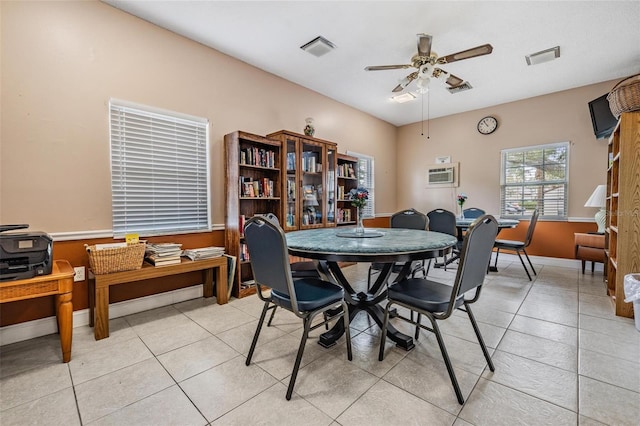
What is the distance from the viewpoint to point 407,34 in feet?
9.32

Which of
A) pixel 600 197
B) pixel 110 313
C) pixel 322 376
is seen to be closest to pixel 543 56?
pixel 600 197

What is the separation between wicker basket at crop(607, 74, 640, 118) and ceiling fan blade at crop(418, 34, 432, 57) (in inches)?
68.0

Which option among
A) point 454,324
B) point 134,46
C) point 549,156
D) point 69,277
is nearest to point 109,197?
point 69,277

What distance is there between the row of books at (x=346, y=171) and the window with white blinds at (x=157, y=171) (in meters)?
2.11

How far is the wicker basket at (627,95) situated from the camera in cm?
236

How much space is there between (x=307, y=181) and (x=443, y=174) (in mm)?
3248

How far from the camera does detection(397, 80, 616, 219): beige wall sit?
4.16 meters

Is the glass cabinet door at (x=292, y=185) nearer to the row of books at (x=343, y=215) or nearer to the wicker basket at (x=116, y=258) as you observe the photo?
the row of books at (x=343, y=215)

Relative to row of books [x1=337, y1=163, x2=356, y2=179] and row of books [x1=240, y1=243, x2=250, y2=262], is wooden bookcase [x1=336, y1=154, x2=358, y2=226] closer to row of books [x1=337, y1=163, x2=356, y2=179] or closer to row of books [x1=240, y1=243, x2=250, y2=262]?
row of books [x1=337, y1=163, x2=356, y2=179]

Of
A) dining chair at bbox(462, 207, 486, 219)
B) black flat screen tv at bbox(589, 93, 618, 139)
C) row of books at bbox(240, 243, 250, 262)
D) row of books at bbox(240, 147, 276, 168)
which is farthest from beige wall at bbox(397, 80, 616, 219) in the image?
row of books at bbox(240, 243, 250, 262)

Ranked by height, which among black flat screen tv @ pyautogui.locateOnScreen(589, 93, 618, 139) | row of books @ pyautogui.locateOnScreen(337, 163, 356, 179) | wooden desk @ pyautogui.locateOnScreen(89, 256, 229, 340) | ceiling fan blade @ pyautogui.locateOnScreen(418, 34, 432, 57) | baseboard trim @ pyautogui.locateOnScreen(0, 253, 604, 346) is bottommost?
baseboard trim @ pyautogui.locateOnScreen(0, 253, 604, 346)

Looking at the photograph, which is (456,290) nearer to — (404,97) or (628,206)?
(628,206)

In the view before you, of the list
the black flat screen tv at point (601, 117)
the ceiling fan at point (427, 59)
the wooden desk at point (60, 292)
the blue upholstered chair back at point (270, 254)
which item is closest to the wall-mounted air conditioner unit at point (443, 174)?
the black flat screen tv at point (601, 117)

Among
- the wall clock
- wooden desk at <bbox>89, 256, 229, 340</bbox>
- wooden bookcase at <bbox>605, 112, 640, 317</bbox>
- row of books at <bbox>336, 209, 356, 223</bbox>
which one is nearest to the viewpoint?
wooden desk at <bbox>89, 256, 229, 340</bbox>
